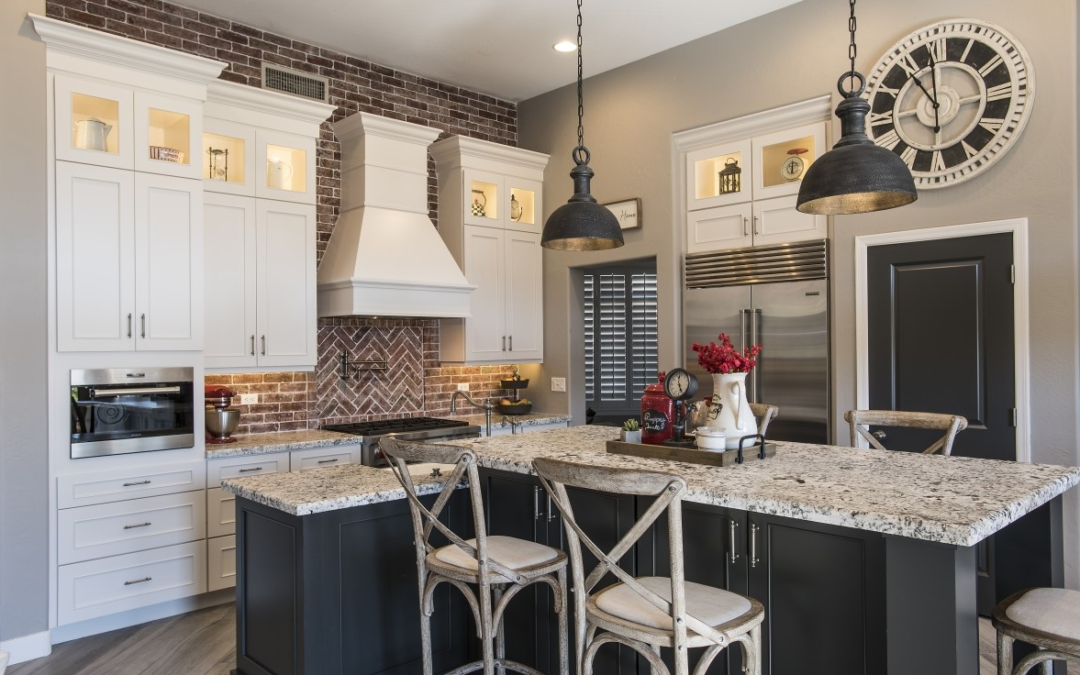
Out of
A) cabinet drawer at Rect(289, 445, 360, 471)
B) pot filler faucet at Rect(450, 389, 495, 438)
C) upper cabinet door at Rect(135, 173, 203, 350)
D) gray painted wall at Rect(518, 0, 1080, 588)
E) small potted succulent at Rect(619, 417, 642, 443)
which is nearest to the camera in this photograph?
small potted succulent at Rect(619, 417, 642, 443)

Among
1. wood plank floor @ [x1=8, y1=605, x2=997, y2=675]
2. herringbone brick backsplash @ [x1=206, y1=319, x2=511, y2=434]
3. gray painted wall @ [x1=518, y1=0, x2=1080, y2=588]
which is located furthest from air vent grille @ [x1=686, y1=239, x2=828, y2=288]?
wood plank floor @ [x1=8, y1=605, x2=997, y2=675]

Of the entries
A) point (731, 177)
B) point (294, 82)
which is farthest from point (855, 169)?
point (294, 82)

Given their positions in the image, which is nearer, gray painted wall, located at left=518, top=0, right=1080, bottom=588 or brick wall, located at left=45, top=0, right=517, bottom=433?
gray painted wall, located at left=518, top=0, right=1080, bottom=588

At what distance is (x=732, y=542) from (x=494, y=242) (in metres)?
3.97

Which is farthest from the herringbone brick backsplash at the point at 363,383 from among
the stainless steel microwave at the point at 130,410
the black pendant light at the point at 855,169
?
the black pendant light at the point at 855,169

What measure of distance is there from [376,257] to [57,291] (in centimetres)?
186

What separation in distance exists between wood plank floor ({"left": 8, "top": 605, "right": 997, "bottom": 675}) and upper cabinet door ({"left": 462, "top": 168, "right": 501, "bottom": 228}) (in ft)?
10.7

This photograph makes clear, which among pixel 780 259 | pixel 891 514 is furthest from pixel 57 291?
pixel 780 259

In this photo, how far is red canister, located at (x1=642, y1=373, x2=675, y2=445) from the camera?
2828mm

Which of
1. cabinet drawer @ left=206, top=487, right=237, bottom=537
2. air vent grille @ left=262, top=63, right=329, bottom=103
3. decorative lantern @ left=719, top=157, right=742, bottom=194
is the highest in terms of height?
air vent grille @ left=262, top=63, right=329, bottom=103

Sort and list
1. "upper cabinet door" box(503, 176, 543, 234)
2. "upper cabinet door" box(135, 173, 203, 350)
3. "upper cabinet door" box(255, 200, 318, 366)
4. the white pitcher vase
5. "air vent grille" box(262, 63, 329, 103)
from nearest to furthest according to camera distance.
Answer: the white pitcher vase
"upper cabinet door" box(135, 173, 203, 350)
"upper cabinet door" box(255, 200, 318, 366)
"air vent grille" box(262, 63, 329, 103)
"upper cabinet door" box(503, 176, 543, 234)

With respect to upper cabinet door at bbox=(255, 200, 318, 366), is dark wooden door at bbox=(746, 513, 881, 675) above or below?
below

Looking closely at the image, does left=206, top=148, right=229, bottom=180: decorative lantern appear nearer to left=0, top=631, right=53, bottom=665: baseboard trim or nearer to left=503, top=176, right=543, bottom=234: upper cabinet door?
left=503, top=176, right=543, bottom=234: upper cabinet door

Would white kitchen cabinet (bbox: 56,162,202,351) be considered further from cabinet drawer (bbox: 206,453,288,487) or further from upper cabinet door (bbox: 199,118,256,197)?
cabinet drawer (bbox: 206,453,288,487)
